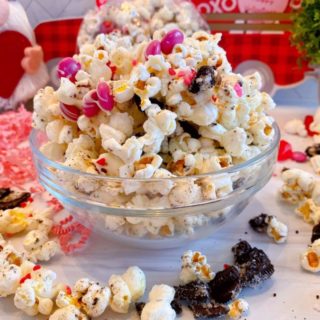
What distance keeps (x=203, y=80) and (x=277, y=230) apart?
231 millimetres

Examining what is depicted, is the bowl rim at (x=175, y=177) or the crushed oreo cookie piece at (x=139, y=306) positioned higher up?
the bowl rim at (x=175, y=177)

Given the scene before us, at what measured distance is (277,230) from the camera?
0.66m

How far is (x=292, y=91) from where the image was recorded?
121 cm

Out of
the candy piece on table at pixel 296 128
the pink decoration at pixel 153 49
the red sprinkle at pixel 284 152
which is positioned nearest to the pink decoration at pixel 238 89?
the pink decoration at pixel 153 49

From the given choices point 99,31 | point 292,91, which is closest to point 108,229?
point 99,31

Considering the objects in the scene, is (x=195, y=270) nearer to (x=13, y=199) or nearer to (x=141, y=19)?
(x=13, y=199)

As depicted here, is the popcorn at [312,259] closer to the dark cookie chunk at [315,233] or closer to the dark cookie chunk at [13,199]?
the dark cookie chunk at [315,233]

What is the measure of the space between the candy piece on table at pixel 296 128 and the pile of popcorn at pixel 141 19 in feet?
0.97

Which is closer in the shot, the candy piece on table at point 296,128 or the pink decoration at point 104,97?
the pink decoration at point 104,97

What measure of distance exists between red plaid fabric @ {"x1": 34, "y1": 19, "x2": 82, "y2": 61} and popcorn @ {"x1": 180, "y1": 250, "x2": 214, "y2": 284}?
29.7 inches

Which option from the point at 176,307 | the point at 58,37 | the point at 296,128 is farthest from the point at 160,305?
the point at 58,37

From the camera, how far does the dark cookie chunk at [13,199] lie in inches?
29.4

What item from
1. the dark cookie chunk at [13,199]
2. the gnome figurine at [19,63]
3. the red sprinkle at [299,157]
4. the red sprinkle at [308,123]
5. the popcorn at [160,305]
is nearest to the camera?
the popcorn at [160,305]

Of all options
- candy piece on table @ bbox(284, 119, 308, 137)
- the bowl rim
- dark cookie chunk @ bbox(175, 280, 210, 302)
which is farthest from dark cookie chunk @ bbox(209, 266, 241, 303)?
candy piece on table @ bbox(284, 119, 308, 137)
